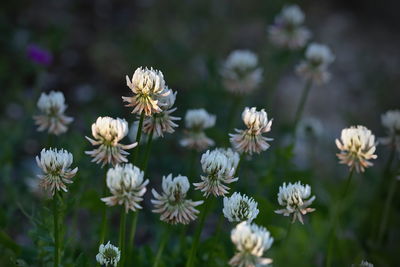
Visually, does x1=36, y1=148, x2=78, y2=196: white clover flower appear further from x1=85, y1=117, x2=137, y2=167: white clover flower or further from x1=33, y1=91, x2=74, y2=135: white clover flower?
x1=33, y1=91, x2=74, y2=135: white clover flower

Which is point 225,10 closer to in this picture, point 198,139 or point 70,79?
point 70,79

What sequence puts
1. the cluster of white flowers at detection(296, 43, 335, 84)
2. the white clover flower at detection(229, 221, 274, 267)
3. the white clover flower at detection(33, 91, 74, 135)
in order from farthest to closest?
1. the cluster of white flowers at detection(296, 43, 335, 84)
2. the white clover flower at detection(33, 91, 74, 135)
3. the white clover flower at detection(229, 221, 274, 267)

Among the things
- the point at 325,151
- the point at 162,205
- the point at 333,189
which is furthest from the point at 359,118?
the point at 162,205

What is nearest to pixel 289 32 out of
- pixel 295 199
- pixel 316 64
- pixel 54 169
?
pixel 316 64

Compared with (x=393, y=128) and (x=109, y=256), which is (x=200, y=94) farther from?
(x=109, y=256)

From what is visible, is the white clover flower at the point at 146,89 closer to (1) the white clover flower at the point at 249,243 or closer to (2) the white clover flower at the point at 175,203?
(2) the white clover flower at the point at 175,203

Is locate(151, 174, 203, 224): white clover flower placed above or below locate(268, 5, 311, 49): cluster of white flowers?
below

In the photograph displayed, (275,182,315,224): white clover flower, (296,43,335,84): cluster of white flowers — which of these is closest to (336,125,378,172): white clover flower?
(275,182,315,224): white clover flower
